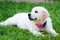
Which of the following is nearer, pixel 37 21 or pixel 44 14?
pixel 44 14

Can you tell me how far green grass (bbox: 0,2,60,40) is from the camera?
16.9ft

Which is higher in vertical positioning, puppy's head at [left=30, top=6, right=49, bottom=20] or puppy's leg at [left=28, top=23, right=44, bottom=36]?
puppy's head at [left=30, top=6, right=49, bottom=20]

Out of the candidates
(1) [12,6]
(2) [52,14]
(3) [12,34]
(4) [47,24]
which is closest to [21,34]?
(3) [12,34]

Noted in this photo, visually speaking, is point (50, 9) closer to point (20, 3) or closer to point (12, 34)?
point (20, 3)

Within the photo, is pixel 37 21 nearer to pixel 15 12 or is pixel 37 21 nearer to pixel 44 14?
pixel 44 14

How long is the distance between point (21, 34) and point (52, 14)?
2.36 m

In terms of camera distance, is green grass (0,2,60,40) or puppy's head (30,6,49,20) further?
puppy's head (30,6,49,20)

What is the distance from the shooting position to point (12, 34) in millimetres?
5270

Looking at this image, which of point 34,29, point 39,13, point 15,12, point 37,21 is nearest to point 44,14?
point 39,13

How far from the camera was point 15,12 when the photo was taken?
750cm

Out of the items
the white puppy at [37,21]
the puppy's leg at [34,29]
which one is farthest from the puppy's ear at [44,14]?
the puppy's leg at [34,29]

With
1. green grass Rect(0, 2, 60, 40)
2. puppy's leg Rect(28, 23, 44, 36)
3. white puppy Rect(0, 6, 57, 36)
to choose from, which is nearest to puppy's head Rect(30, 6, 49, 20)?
white puppy Rect(0, 6, 57, 36)

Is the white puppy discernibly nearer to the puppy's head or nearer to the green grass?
the puppy's head

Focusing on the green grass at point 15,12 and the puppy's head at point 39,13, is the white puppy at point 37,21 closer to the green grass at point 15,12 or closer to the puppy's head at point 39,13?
the puppy's head at point 39,13
